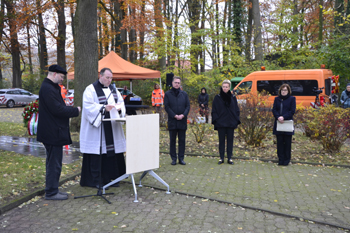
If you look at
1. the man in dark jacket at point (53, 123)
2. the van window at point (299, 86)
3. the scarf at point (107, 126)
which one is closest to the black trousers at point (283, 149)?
the scarf at point (107, 126)

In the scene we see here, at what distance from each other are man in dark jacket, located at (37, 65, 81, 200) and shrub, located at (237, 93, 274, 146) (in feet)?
17.7

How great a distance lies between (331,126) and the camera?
806 centimetres

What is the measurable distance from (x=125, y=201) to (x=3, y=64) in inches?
1514

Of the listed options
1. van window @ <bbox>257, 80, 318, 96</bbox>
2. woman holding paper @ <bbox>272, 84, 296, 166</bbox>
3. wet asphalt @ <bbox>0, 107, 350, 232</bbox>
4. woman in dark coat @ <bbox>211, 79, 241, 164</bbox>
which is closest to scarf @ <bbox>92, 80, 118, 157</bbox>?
wet asphalt @ <bbox>0, 107, 350, 232</bbox>

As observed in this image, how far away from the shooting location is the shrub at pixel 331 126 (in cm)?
799

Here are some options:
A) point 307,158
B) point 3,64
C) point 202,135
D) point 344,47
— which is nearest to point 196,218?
point 307,158

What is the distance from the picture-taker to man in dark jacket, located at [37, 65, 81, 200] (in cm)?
498

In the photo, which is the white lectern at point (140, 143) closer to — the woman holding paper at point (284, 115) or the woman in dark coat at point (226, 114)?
the woman in dark coat at point (226, 114)

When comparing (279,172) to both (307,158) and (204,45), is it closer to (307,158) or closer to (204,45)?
(307,158)

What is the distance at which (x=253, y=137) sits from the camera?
30.2ft

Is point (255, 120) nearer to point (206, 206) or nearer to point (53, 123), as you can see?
point (206, 206)

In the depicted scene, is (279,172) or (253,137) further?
(253,137)

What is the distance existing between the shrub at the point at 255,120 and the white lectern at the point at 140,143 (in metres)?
4.36

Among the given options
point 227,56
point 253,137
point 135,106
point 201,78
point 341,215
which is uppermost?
point 227,56
